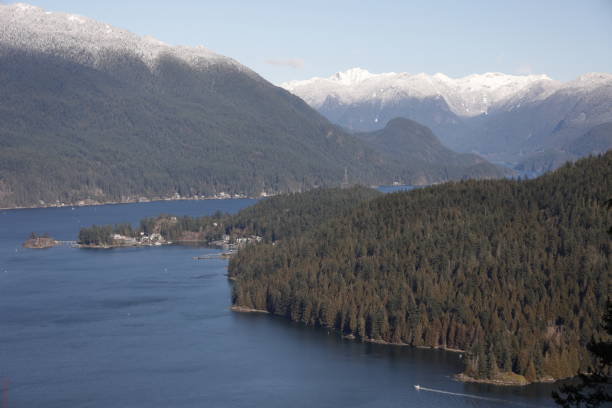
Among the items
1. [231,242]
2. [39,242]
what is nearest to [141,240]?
[231,242]

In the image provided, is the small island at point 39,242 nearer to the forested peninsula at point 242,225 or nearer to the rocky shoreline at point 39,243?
the rocky shoreline at point 39,243

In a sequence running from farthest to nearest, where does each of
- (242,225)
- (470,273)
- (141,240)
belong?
(242,225), (141,240), (470,273)

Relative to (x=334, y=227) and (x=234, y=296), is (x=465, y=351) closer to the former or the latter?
(x=234, y=296)

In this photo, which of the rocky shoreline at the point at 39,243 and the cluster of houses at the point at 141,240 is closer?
the rocky shoreline at the point at 39,243

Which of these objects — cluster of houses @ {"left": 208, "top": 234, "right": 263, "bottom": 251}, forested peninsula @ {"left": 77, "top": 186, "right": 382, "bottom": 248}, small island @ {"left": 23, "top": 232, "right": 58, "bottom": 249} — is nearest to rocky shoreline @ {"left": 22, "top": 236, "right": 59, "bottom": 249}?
small island @ {"left": 23, "top": 232, "right": 58, "bottom": 249}

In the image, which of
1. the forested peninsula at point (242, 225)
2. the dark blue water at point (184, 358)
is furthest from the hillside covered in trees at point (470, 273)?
the forested peninsula at point (242, 225)

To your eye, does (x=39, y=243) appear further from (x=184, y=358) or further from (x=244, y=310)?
(x=184, y=358)
